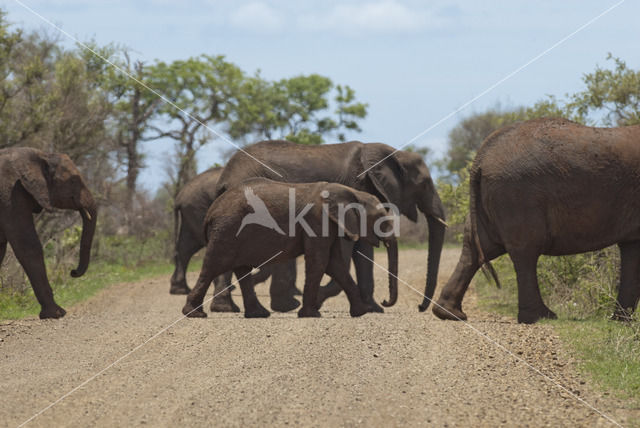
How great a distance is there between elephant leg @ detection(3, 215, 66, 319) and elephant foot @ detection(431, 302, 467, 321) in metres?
5.39

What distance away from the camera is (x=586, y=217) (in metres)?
11.2

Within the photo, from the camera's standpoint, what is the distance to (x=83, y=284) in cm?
1998

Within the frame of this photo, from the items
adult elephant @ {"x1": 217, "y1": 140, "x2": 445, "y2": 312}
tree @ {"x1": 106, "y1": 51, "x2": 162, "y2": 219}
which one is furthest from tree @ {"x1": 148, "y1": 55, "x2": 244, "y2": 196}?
adult elephant @ {"x1": 217, "y1": 140, "x2": 445, "y2": 312}

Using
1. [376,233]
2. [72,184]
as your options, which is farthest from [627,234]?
[72,184]

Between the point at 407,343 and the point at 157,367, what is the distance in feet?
8.32

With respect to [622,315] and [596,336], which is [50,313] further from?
[622,315]

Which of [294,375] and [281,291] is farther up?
[281,291]

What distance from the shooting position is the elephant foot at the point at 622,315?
434 inches

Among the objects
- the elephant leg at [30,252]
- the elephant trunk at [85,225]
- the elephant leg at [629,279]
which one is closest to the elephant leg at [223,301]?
the elephant trunk at [85,225]

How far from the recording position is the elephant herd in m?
11.1

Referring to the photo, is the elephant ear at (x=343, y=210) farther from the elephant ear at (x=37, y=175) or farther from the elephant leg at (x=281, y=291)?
the elephant ear at (x=37, y=175)

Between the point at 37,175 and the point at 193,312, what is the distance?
291 centimetres

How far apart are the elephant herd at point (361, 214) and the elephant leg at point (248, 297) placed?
0.02 metres

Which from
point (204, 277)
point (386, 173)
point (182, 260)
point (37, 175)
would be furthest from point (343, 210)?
point (182, 260)
